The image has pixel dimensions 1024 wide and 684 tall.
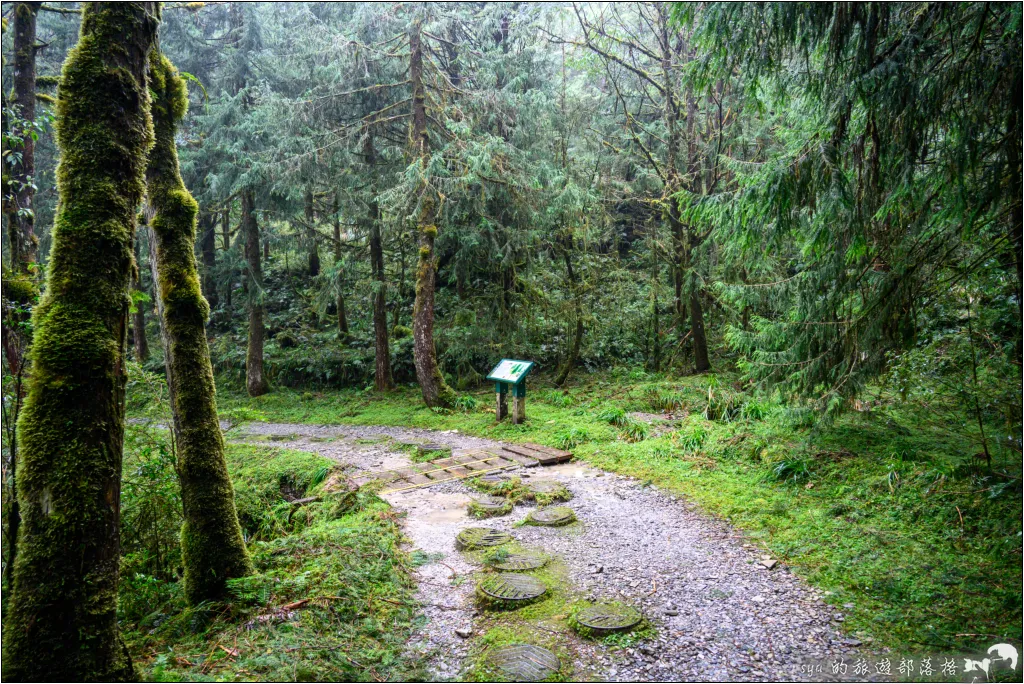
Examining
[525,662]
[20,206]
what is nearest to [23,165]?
[20,206]

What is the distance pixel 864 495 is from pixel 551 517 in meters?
3.09

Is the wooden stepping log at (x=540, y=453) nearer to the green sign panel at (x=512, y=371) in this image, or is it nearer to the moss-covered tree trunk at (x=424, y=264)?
the green sign panel at (x=512, y=371)

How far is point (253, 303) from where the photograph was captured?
15836mm

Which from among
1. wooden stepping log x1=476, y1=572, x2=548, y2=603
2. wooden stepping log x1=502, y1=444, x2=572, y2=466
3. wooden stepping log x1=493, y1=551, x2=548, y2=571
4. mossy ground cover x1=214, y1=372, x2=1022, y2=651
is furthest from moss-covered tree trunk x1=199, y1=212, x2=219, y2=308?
wooden stepping log x1=476, y1=572, x2=548, y2=603

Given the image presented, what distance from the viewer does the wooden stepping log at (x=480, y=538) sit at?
5512 millimetres

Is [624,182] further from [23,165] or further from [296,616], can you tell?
[296,616]

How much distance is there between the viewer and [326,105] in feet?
43.9

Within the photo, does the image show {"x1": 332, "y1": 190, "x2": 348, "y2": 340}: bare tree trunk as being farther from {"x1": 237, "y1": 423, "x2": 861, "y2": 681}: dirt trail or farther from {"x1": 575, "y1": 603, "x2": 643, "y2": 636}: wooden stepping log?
{"x1": 575, "y1": 603, "x2": 643, "y2": 636}: wooden stepping log

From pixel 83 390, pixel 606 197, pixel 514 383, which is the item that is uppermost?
pixel 606 197

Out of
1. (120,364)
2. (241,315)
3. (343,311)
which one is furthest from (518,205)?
(241,315)

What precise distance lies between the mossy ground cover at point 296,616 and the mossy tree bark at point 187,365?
0.26m

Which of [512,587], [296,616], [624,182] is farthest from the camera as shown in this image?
[624,182]

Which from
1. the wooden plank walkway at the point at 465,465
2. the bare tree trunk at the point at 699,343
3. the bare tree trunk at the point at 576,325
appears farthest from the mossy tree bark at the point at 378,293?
the bare tree trunk at the point at 699,343

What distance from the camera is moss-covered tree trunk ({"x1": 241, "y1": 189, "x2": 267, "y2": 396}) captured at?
1566 cm
